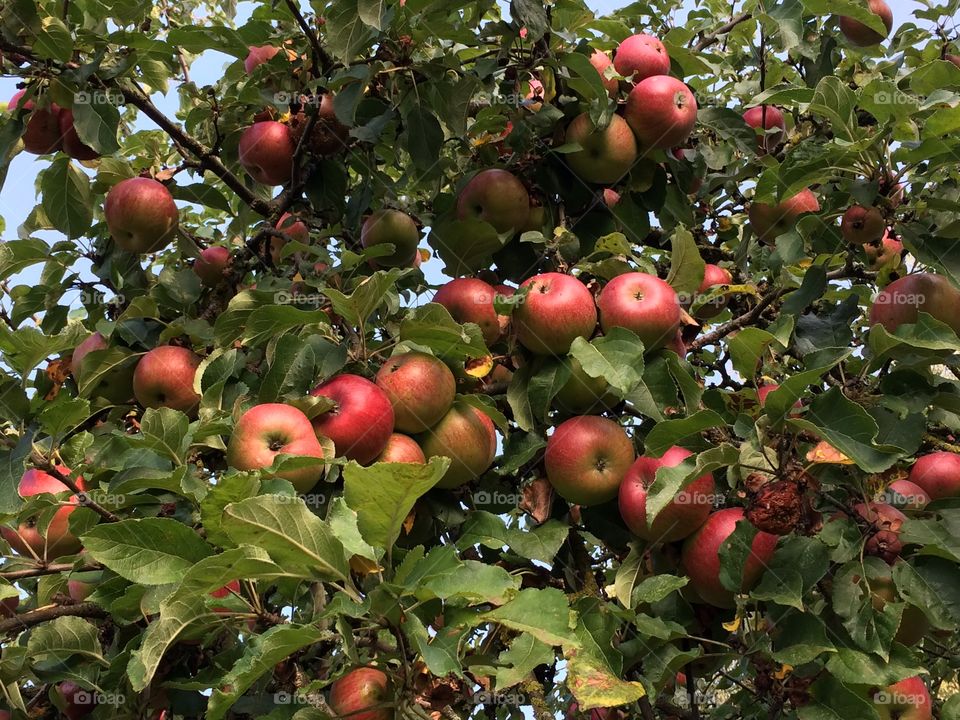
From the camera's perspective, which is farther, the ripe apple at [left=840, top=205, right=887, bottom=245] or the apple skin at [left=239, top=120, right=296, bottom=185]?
the apple skin at [left=239, top=120, right=296, bottom=185]

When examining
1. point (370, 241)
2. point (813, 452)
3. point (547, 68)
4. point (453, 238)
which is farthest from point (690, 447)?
point (370, 241)

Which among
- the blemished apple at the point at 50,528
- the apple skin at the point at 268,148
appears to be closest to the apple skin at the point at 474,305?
the apple skin at the point at 268,148

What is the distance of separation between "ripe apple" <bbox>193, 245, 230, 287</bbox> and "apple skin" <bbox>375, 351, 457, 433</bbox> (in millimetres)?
1264

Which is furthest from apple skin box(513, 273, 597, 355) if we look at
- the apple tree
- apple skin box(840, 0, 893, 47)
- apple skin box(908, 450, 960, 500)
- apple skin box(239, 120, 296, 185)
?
apple skin box(840, 0, 893, 47)

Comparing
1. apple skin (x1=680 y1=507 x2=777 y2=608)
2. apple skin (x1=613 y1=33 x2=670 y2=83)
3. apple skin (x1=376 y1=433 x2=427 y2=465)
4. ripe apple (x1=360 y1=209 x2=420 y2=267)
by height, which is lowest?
apple skin (x1=680 y1=507 x2=777 y2=608)

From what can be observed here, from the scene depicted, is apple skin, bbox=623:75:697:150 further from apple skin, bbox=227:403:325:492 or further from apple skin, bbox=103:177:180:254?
apple skin, bbox=103:177:180:254

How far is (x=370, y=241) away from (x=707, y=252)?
1455mm

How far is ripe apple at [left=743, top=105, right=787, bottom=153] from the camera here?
137 inches

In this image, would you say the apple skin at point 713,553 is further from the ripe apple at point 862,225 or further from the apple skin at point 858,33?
the apple skin at point 858,33

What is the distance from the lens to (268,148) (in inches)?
124

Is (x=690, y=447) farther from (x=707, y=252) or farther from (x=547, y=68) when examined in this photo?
(x=707, y=252)

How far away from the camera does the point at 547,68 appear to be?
8.95ft

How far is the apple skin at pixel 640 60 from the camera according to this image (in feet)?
9.48

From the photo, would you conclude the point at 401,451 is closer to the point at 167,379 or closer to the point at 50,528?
the point at 167,379
